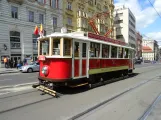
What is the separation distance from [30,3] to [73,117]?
28.6 meters

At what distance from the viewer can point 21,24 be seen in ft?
97.7

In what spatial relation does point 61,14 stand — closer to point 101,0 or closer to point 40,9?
point 40,9

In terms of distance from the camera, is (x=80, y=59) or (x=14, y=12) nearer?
(x=80, y=59)

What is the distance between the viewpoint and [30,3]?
31.2 m

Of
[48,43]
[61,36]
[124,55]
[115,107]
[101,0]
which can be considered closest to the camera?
[115,107]

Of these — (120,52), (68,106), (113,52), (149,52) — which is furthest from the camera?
(149,52)

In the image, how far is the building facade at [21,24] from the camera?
27.5m

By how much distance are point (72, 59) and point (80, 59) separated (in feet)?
2.36

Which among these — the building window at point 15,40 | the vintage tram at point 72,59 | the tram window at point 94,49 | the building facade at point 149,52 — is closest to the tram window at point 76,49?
the vintage tram at point 72,59

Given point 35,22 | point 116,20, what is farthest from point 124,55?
point 116,20

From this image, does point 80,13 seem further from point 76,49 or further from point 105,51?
point 76,49

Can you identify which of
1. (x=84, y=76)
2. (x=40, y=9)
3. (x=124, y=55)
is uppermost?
(x=40, y=9)

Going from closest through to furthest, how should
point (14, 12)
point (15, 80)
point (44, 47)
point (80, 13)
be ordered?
point (44, 47)
point (15, 80)
point (14, 12)
point (80, 13)

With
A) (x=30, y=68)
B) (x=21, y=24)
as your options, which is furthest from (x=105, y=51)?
(x=21, y=24)
